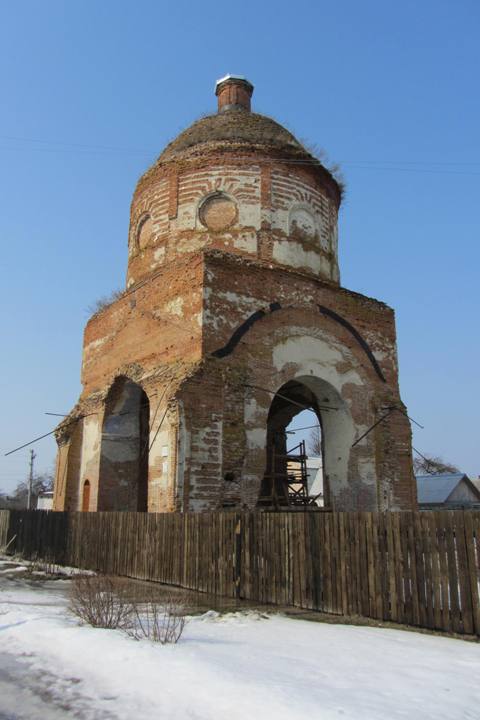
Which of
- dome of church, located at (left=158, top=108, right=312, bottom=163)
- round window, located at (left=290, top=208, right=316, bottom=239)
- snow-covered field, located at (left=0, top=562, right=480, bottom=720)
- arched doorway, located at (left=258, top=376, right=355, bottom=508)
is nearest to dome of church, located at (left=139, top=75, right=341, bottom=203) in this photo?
dome of church, located at (left=158, top=108, right=312, bottom=163)

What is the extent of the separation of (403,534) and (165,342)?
8691 millimetres

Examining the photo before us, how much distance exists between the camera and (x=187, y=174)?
57.2ft

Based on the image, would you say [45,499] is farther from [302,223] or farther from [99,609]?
[99,609]

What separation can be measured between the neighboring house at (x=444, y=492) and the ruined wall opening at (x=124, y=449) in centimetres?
2099

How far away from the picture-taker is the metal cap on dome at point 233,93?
66.4 feet

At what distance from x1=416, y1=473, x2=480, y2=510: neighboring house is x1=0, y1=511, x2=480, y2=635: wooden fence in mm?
25340

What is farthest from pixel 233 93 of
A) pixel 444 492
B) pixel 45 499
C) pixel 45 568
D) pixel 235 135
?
pixel 45 499

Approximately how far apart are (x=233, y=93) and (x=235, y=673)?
19275mm

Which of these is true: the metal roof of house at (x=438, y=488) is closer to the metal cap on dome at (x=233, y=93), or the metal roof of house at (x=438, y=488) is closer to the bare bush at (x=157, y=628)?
the metal cap on dome at (x=233, y=93)

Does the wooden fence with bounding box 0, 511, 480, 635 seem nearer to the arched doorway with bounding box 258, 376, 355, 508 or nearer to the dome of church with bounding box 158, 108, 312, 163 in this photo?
the arched doorway with bounding box 258, 376, 355, 508

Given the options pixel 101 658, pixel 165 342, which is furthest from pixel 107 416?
pixel 101 658

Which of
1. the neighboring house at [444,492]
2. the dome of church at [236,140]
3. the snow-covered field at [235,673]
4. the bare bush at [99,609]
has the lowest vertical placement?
the snow-covered field at [235,673]

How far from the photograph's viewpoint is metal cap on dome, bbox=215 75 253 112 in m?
20.2

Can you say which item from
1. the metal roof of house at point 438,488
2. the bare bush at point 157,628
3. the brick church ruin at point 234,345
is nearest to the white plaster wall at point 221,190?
the brick church ruin at point 234,345
